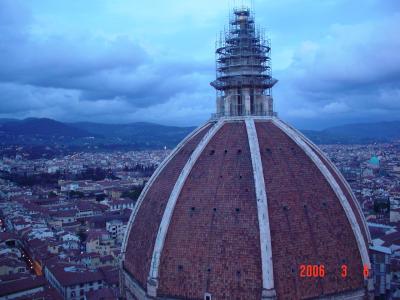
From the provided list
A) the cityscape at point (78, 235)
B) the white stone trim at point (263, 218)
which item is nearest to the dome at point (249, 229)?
the white stone trim at point (263, 218)

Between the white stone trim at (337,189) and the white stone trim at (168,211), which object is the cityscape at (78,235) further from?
the white stone trim at (168,211)

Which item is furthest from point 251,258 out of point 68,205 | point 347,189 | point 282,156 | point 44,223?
point 68,205
